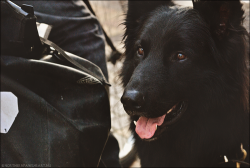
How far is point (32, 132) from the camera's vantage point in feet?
5.12

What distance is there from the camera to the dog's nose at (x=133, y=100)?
1503 mm

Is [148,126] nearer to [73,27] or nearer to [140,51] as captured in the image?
[140,51]

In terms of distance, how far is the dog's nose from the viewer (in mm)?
1503

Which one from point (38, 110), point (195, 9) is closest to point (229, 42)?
point (195, 9)

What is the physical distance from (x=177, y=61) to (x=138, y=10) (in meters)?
0.65

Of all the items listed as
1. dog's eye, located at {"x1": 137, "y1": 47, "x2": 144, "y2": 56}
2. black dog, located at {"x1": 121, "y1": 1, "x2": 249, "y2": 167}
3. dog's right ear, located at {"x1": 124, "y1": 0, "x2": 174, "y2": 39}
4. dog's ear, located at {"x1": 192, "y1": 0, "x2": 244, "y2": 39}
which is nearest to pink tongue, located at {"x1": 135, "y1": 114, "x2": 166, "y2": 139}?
black dog, located at {"x1": 121, "y1": 1, "x2": 249, "y2": 167}

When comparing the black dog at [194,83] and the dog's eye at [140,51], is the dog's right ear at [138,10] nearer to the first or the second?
the black dog at [194,83]

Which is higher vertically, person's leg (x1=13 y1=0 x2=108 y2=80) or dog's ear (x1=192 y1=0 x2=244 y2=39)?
dog's ear (x1=192 y1=0 x2=244 y2=39)

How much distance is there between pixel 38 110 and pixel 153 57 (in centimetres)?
83

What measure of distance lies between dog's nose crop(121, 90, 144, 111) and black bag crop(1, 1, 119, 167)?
29 cm

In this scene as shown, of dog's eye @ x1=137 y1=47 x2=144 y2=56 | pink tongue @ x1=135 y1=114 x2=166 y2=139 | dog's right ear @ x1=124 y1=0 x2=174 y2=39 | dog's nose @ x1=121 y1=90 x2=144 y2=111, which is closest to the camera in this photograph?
dog's nose @ x1=121 y1=90 x2=144 y2=111

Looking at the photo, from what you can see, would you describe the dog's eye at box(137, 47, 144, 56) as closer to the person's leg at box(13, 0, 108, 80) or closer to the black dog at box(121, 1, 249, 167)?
the black dog at box(121, 1, 249, 167)

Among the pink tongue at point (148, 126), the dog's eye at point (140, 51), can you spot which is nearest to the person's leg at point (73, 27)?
the dog's eye at point (140, 51)

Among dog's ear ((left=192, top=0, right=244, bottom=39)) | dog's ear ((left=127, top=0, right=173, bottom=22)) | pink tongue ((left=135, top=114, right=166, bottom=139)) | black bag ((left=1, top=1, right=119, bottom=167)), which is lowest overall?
pink tongue ((left=135, top=114, right=166, bottom=139))
